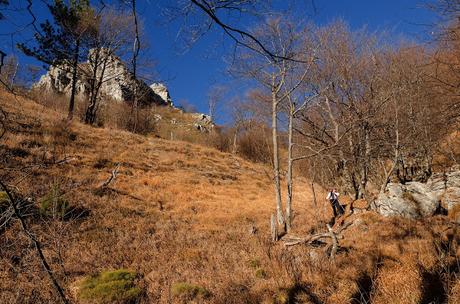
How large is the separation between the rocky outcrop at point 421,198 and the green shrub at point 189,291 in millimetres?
6951

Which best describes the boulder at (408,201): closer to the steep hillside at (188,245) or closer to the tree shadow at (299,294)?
the steep hillside at (188,245)

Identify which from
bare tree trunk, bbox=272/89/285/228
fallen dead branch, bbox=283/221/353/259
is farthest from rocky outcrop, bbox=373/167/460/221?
bare tree trunk, bbox=272/89/285/228

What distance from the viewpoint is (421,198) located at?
11.2m

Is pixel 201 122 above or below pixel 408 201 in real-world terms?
above

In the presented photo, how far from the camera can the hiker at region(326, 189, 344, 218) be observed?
1398cm

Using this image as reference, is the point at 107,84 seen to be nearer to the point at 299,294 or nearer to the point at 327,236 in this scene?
the point at 327,236

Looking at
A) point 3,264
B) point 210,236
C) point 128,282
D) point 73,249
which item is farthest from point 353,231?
point 3,264

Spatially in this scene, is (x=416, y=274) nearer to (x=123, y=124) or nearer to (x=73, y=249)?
(x=73, y=249)

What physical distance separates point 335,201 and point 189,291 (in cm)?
866

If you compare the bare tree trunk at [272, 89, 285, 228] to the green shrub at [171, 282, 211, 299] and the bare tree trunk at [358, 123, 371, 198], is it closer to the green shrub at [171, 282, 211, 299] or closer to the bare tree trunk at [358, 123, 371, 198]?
the bare tree trunk at [358, 123, 371, 198]

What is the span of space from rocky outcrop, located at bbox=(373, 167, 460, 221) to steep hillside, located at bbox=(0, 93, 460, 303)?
0.63m

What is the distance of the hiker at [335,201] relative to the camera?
1398 centimetres

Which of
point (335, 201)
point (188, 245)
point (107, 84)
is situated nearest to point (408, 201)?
point (335, 201)

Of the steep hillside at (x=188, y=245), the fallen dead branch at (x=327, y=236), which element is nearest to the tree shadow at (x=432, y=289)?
the steep hillside at (x=188, y=245)
